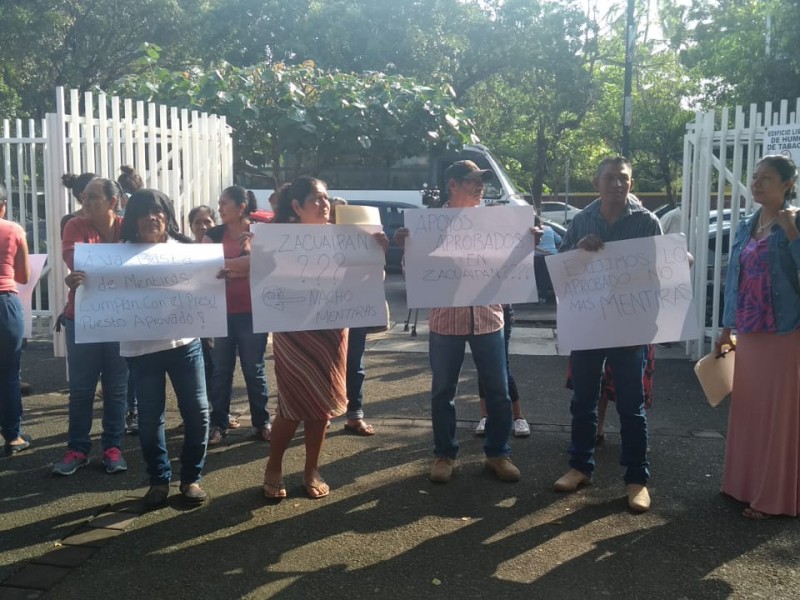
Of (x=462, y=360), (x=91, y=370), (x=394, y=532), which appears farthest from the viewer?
(x=91, y=370)

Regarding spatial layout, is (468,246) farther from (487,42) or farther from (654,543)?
(487,42)

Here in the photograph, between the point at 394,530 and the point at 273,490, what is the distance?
2.57 ft

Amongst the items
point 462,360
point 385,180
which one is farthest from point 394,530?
point 385,180

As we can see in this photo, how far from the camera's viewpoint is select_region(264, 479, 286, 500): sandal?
4.65 m

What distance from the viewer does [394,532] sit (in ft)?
14.0

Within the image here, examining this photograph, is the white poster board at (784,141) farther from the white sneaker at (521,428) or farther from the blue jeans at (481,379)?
the blue jeans at (481,379)

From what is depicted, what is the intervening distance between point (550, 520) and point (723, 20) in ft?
68.8

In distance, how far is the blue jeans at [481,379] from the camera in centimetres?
485

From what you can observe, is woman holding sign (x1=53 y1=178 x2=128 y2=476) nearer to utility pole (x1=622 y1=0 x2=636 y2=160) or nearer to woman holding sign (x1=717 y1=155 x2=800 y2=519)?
woman holding sign (x1=717 y1=155 x2=800 y2=519)

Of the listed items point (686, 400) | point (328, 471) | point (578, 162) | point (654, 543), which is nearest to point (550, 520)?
point (654, 543)

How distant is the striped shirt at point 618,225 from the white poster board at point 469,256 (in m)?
0.27

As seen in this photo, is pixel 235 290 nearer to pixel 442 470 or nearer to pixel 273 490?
pixel 273 490

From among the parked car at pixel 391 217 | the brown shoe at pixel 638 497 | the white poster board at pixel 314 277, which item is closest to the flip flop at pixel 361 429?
the white poster board at pixel 314 277

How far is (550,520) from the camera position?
4375 millimetres
